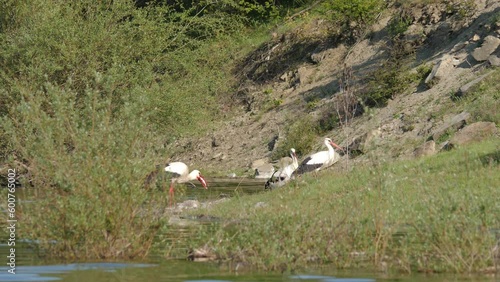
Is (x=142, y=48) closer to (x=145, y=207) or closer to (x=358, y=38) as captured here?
(x=358, y=38)

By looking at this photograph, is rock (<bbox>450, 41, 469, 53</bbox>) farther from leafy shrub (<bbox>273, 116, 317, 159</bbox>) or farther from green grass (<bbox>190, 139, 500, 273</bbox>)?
green grass (<bbox>190, 139, 500, 273</bbox>)

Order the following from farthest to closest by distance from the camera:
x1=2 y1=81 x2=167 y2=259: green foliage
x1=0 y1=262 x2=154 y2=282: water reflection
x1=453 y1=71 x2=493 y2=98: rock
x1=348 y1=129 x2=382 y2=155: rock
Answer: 1. x1=453 y1=71 x2=493 y2=98: rock
2. x1=348 y1=129 x2=382 y2=155: rock
3. x1=2 y1=81 x2=167 y2=259: green foliage
4. x1=0 y1=262 x2=154 y2=282: water reflection

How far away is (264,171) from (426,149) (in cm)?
957

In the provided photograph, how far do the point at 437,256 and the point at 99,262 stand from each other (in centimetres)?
458

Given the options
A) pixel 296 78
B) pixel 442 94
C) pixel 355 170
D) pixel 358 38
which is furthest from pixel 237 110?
pixel 355 170

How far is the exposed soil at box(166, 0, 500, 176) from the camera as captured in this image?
118 feet

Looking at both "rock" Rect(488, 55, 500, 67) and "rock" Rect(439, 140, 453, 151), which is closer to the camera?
"rock" Rect(439, 140, 453, 151)

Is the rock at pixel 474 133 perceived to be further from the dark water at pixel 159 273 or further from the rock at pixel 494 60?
the dark water at pixel 159 273

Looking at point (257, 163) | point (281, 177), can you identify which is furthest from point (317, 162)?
point (257, 163)

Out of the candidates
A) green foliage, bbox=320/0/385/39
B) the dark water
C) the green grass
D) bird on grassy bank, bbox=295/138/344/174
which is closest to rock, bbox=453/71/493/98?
bird on grassy bank, bbox=295/138/344/174

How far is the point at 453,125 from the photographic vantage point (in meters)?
30.2

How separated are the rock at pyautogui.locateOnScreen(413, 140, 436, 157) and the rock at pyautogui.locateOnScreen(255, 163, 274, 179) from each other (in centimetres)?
816

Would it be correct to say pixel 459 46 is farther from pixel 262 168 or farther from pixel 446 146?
pixel 446 146

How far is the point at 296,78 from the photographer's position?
4619 cm
